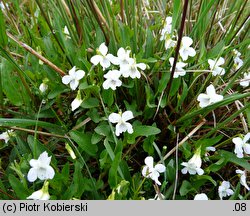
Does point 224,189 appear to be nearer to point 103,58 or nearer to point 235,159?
point 235,159

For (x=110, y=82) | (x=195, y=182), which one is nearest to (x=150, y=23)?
(x=110, y=82)

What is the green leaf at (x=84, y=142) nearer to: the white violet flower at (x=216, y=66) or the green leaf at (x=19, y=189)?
the green leaf at (x=19, y=189)

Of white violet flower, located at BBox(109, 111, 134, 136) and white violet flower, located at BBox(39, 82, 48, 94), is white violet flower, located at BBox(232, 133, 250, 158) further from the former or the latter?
white violet flower, located at BBox(39, 82, 48, 94)

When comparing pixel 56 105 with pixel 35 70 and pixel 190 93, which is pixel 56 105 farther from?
pixel 190 93

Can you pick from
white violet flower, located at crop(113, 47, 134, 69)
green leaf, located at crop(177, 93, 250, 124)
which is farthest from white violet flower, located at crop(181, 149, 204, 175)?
white violet flower, located at crop(113, 47, 134, 69)

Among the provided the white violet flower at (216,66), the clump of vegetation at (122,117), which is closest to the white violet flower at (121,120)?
the clump of vegetation at (122,117)

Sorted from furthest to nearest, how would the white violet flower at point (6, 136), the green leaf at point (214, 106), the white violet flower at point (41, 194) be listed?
Answer: the white violet flower at point (6, 136) → the green leaf at point (214, 106) → the white violet flower at point (41, 194)
